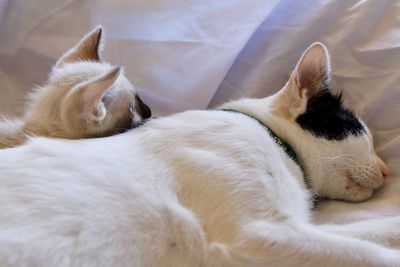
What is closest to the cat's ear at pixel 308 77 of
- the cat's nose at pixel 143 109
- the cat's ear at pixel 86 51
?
the cat's nose at pixel 143 109

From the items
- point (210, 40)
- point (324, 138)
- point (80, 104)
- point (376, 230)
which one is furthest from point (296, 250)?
point (210, 40)

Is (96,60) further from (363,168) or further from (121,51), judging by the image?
(363,168)

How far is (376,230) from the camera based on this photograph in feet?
3.90

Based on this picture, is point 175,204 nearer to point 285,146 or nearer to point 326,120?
point 285,146

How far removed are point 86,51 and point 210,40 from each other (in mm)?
341

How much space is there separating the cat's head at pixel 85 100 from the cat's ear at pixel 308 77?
0.38m

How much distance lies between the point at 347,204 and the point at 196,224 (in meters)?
0.45

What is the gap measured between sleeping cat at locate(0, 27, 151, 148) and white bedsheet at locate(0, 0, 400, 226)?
12 cm

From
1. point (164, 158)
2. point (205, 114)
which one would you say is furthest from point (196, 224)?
point (205, 114)

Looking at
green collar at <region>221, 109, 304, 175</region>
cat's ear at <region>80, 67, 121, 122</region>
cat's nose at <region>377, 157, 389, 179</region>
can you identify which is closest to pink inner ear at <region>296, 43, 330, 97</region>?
green collar at <region>221, 109, 304, 175</region>

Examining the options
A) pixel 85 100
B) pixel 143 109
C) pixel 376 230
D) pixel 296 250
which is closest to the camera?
pixel 296 250

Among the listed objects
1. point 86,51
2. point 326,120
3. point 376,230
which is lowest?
point 376,230

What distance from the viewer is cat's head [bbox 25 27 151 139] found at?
51.0 inches

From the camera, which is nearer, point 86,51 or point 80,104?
point 80,104
